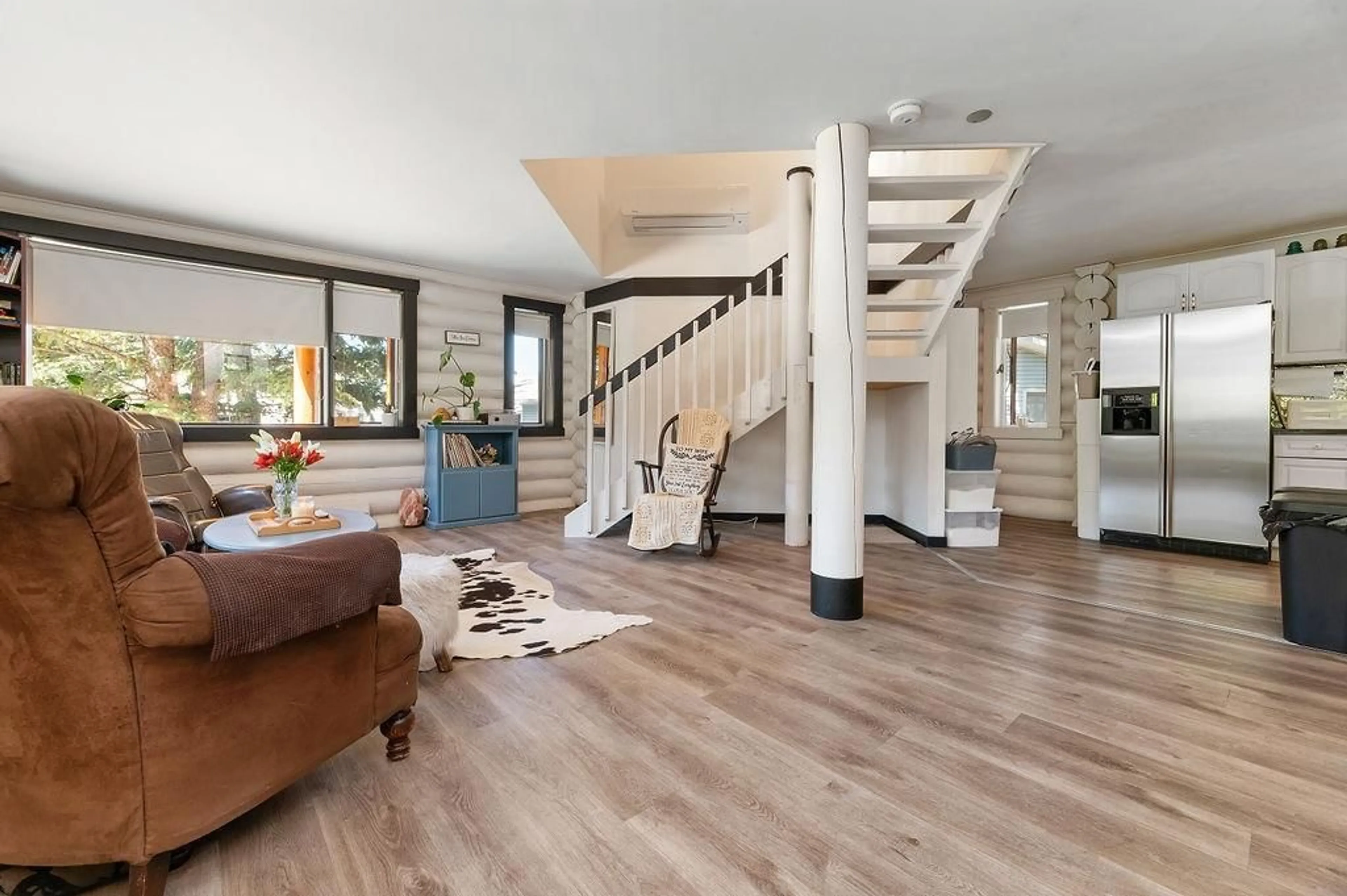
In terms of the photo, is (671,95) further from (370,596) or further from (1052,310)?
(1052,310)

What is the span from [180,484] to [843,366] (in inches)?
164

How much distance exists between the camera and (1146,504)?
14.7ft

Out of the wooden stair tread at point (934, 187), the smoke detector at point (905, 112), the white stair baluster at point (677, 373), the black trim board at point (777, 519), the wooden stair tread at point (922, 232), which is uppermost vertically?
the smoke detector at point (905, 112)

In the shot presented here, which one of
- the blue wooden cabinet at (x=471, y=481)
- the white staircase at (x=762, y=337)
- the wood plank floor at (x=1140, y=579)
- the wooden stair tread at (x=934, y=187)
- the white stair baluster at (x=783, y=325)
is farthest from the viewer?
the blue wooden cabinet at (x=471, y=481)

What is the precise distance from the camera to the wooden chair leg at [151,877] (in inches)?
41.9

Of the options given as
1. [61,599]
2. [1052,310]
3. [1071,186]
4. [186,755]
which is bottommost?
[186,755]

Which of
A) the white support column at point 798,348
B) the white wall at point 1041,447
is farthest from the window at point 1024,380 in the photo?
the white support column at point 798,348

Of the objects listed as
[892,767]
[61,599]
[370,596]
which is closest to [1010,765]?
[892,767]

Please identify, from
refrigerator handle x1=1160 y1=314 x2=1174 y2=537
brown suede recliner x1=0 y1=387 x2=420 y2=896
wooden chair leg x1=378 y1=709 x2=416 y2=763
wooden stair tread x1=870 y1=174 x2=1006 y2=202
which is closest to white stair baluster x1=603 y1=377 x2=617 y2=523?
wooden stair tread x1=870 y1=174 x2=1006 y2=202

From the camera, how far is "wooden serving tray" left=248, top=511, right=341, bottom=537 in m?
2.49

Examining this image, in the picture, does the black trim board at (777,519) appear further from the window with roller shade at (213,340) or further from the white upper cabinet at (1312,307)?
the window with roller shade at (213,340)

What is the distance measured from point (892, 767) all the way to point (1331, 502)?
8.90 feet

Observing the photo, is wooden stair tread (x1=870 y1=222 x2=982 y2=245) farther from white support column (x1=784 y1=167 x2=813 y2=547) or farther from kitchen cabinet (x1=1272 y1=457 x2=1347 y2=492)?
kitchen cabinet (x1=1272 y1=457 x2=1347 y2=492)

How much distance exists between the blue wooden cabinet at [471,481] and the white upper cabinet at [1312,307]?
6.76m
